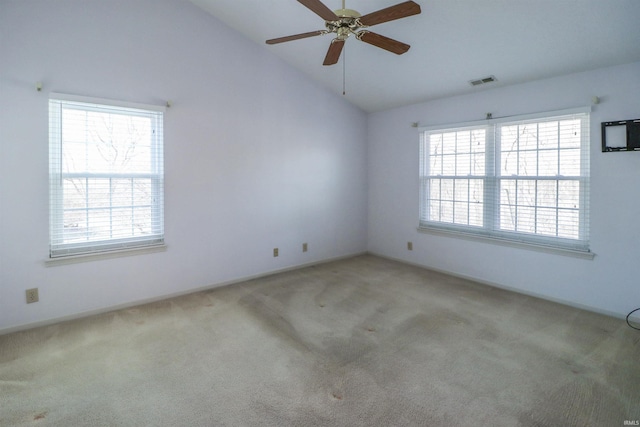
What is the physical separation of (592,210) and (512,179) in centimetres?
85

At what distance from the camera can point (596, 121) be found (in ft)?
10.5

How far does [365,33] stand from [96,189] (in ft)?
9.41

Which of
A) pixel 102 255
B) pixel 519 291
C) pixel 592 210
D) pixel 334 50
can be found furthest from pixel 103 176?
pixel 592 210

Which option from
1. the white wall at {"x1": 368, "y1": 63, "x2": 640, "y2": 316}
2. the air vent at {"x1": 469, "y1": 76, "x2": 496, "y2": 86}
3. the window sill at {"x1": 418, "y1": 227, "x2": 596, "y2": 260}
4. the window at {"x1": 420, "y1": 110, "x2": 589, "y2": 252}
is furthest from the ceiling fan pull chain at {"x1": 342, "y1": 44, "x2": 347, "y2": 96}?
the window sill at {"x1": 418, "y1": 227, "x2": 596, "y2": 260}

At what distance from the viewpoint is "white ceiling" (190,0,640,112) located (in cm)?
268

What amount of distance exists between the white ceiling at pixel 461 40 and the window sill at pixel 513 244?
73.1 inches

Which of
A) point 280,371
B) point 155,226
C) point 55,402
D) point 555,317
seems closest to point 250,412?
point 280,371

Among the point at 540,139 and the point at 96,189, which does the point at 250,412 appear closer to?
the point at 96,189

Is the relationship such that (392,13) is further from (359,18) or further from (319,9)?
(319,9)

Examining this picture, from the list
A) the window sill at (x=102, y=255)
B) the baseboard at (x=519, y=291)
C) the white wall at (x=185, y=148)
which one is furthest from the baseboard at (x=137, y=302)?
the baseboard at (x=519, y=291)

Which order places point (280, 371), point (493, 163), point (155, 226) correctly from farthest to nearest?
point (493, 163) < point (155, 226) < point (280, 371)

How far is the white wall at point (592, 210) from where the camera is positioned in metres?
3.06

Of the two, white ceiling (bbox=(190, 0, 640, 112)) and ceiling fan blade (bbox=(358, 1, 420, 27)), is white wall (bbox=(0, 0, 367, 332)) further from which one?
ceiling fan blade (bbox=(358, 1, 420, 27))

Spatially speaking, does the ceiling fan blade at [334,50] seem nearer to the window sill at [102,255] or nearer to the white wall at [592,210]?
the white wall at [592,210]
